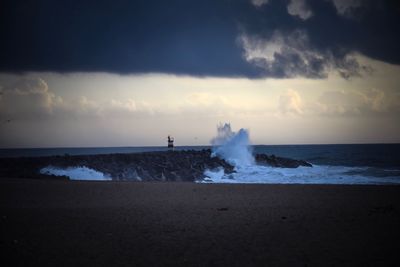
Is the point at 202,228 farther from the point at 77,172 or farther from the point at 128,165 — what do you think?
the point at 128,165

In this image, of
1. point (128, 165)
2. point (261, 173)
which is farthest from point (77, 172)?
point (261, 173)

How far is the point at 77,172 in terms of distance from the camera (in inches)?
918

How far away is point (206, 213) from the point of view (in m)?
9.97

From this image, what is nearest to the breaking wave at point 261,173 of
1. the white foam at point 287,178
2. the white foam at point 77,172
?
the white foam at point 287,178

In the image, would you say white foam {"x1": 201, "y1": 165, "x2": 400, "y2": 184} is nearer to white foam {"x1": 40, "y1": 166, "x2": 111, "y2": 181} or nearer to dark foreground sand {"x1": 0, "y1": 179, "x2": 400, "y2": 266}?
white foam {"x1": 40, "y1": 166, "x2": 111, "y2": 181}

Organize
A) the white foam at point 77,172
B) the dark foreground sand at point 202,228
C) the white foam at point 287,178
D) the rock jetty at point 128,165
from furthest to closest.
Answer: the rock jetty at point 128,165 → the white foam at point 77,172 → the white foam at point 287,178 → the dark foreground sand at point 202,228

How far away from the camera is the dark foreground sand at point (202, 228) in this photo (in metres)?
6.25

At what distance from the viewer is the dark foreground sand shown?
6250 mm

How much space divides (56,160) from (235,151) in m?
15.7

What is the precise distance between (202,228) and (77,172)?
55.8 ft

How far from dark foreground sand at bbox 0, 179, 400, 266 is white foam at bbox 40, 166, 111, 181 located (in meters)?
8.80

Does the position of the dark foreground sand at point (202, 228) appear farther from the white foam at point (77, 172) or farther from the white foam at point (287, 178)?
the white foam at point (77, 172)

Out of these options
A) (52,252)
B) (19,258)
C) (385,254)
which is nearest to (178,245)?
(52,252)

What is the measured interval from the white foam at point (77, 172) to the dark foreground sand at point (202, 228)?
8.80 meters
